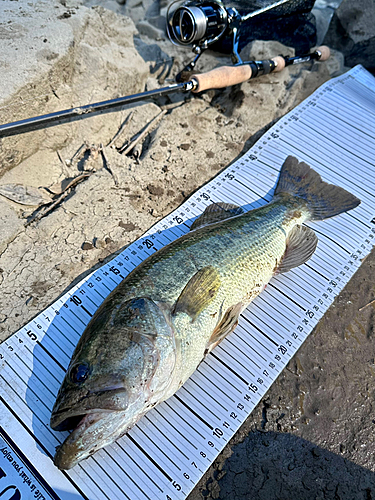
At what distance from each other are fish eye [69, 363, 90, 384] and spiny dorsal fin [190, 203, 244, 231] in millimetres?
1826

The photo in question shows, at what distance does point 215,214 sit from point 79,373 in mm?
2101

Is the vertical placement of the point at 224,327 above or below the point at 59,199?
above

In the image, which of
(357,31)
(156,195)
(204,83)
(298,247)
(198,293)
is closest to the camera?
(198,293)

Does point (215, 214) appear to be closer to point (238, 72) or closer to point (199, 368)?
point (199, 368)

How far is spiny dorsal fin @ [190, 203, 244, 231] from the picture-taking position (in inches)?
145

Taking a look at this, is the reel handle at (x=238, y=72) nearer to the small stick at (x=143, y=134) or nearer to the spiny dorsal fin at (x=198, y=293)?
the small stick at (x=143, y=134)

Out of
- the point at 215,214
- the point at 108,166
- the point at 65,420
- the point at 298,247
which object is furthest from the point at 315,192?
the point at 65,420

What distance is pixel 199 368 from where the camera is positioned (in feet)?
10.2

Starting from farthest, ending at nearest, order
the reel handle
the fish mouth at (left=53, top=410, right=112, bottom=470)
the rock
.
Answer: the rock
the reel handle
the fish mouth at (left=53, top=410, right=112, bottom=470)

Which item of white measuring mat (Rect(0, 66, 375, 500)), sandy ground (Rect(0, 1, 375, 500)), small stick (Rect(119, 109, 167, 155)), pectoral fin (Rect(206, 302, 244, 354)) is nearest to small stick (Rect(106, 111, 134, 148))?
sandy ground (Rect(0, 1, 375, 500))

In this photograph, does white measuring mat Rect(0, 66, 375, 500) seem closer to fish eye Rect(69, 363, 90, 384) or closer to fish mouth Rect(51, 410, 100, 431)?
fish mouth Rect(51, 410, 100, 431)

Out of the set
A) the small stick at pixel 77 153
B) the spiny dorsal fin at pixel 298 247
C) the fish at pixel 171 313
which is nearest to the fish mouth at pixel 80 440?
the fish at pixel 171 313

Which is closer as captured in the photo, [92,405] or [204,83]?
[92,405]

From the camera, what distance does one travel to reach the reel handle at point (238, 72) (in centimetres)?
466
